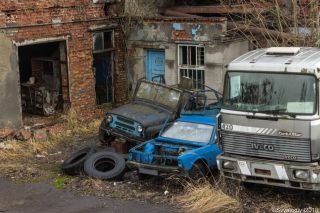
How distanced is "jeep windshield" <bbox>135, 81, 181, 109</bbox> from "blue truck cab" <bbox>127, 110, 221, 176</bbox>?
1143mm

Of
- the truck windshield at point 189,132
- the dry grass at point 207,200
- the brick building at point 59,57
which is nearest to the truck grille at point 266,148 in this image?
the dry grass at point 207,200

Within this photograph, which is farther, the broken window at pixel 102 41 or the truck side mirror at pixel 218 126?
the broken window at pixel 102 41

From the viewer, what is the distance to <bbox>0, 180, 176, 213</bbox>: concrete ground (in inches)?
379

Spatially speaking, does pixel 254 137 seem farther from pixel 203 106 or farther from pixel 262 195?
pixel 203 106

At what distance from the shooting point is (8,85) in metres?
14.7

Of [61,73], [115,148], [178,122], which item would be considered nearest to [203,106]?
[178,122]

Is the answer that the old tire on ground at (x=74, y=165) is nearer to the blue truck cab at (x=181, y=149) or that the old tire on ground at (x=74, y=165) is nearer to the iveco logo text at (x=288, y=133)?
the blue truck cab at (x=181, y=149)

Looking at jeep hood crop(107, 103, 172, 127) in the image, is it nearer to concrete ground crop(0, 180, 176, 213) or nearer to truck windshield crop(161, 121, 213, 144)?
truck windshield crop(161, 121, 213, 144)

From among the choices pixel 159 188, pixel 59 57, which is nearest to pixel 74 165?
pixel 159 188

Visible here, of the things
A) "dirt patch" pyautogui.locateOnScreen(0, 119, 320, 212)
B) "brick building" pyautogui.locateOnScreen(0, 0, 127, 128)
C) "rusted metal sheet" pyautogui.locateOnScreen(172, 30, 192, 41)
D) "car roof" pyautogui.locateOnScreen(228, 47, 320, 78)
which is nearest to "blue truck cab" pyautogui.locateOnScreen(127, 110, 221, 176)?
"dirt patch" pyautogui.locateOnScreen(0, 119, 320, 212)

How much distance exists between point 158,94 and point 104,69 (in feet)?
16.5

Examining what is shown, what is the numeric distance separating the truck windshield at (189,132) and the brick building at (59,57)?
215 inches

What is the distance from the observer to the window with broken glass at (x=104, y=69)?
17.5 m

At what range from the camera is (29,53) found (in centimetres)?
1842
